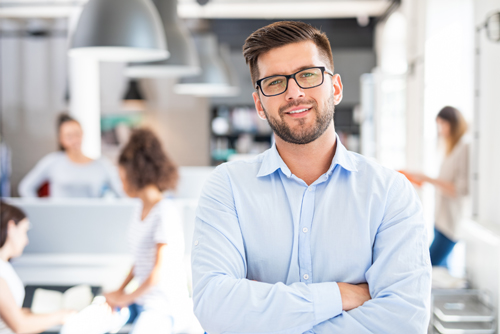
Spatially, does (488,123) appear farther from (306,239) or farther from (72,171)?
(72,171)

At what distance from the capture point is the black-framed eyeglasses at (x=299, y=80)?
1310 millimetres

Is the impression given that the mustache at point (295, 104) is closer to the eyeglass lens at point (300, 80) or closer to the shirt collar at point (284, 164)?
the eyeglass lens at point (300, 80)

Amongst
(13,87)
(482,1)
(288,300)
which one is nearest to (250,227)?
(288,300)

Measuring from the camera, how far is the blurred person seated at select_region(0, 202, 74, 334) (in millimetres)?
1989

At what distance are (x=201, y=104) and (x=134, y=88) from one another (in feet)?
4.80

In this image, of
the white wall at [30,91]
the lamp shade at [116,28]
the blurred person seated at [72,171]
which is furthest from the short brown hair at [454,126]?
the white wall at [30,91]

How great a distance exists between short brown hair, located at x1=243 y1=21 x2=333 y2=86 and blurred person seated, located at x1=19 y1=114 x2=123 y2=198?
3267mm

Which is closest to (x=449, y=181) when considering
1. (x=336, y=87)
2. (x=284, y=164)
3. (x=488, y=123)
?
(x=488, y=123)

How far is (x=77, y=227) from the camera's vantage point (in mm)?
3910

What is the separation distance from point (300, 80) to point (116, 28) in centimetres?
136

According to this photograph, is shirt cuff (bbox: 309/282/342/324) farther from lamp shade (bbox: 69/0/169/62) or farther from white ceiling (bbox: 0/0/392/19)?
white ceiling (bbox: 0/0/392/19)

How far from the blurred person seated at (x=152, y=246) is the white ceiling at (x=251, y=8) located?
5.04 m

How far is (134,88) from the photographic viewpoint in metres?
9.26

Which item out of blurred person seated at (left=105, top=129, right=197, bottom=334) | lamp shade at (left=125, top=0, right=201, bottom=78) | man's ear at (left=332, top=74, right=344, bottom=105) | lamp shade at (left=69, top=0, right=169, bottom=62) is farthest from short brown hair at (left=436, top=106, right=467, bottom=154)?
man's ear at (left=332, top=74, right=344, bottom=105)
